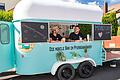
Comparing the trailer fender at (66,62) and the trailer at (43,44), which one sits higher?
the trailer at (43,44)

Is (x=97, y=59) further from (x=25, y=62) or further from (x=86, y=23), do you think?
(x=25, y=62)

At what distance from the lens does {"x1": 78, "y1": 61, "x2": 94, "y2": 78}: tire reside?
313 inches

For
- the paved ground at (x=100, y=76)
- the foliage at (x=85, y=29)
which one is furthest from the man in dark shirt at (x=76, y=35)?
the paved ground at (x=100, y=76)

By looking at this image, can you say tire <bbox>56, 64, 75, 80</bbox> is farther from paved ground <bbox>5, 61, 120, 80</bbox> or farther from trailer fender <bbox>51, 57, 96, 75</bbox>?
paved ground <bbox>5, 61, 120, 80</bbox>

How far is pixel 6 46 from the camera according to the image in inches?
277

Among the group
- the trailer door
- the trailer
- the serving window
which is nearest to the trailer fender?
the trailer

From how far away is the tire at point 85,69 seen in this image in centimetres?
796

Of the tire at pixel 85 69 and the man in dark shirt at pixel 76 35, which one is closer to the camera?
the tire at pixel 85 69

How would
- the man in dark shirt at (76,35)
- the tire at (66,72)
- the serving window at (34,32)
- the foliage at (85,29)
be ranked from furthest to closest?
the foliage at (85,29) < the man in dark shirt at (76,35) < the tire at (66,72) < the serving window at (34,32)

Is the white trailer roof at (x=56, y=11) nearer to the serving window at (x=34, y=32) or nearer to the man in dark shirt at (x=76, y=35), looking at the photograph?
the serving window at (x=34, y=32)

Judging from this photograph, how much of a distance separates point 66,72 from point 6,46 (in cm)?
225

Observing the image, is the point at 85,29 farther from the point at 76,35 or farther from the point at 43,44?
the point at 43,44

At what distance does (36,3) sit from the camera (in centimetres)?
699

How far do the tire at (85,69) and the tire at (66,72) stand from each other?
0.42m
